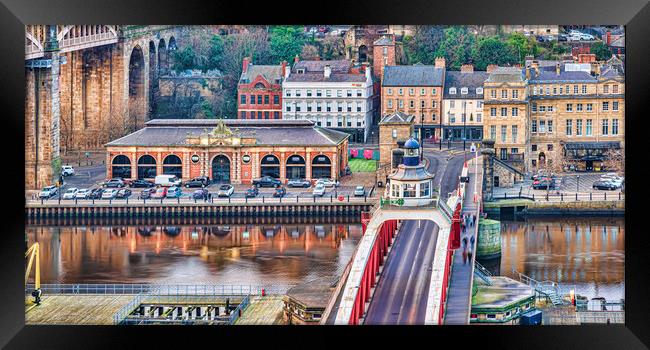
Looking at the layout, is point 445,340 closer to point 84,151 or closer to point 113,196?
point 113,196

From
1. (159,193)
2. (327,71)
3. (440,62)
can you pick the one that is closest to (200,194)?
(159,193)

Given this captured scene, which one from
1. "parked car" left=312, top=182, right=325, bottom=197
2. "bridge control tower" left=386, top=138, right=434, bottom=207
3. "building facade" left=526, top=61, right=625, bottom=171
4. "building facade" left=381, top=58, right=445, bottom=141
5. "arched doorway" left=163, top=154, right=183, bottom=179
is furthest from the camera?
"building facade" left=381, top=58, right=445, bottom=141

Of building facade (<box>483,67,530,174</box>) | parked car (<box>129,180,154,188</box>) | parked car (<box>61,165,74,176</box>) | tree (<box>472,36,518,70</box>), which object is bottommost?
parked car (<box>129,180,154,188</box>)

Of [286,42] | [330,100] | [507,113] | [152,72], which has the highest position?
[286,42]

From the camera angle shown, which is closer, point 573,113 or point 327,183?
point 327,183

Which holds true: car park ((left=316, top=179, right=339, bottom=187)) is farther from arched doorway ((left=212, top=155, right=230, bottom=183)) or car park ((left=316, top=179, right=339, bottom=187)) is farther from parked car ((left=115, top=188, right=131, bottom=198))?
parked car ((left=115, top=188, right=131, bottom=198))

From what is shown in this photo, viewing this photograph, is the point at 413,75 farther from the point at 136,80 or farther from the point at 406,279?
the point at 406,279

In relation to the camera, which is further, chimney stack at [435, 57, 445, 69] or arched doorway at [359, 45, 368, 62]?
arched doorway at [359, 45, 368, 62]

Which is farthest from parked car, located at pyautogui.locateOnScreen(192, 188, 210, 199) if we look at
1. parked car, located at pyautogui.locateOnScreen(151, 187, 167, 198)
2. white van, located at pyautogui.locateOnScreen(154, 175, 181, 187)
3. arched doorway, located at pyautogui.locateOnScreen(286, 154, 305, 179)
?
arched doorway, located at pyautogui.locateOnScreen(286, 154, 305, 179)
